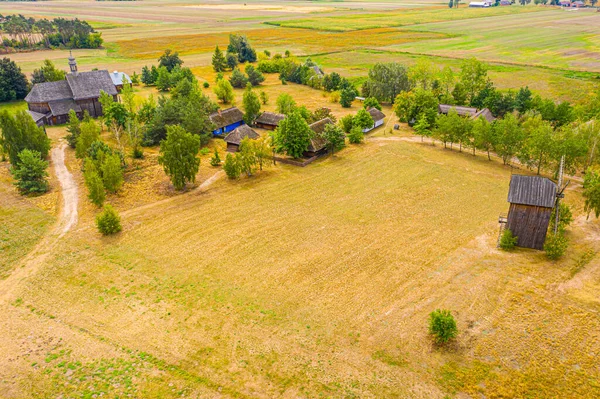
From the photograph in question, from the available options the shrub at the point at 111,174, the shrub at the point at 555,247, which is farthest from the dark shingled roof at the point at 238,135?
the shrub at the point at 555,247

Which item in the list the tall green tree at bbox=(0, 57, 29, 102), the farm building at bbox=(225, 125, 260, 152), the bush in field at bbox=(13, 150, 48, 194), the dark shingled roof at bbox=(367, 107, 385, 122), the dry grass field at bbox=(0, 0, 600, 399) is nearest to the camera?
the dry grass field at bbox=(0, 0, 600, 399)

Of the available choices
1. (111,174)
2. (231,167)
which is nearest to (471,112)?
(231,167)

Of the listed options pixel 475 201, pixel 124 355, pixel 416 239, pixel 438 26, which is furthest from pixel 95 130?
pixel 438 26

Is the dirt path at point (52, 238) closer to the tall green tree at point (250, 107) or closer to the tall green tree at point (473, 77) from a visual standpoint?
the tall green tree at point (250, 107)

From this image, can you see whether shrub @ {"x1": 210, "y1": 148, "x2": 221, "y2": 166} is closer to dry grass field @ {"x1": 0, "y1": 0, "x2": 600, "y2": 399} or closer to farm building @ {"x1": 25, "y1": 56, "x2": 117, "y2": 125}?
dry grass field @ {"x1": 0, "y1": 0, "x2": 600, "y2": 399}

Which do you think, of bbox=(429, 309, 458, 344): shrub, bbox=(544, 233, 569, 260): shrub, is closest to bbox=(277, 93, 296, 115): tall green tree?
bbox=(544, 233, 569, 260): shrub

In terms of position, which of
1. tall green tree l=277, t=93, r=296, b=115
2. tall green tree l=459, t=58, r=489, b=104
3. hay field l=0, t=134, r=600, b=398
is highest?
tall green tree l=459, t=58, r=489, b=104

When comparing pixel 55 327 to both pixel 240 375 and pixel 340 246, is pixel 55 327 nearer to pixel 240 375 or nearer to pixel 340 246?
pixel 240 375

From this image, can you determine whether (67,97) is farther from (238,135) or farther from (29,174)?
(238,135)
